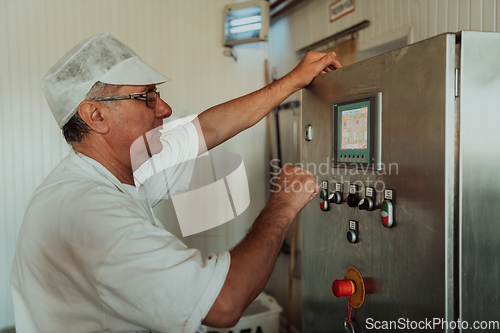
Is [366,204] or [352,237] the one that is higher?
[366,204]

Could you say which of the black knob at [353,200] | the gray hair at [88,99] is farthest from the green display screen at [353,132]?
the gray hair at [88,99]

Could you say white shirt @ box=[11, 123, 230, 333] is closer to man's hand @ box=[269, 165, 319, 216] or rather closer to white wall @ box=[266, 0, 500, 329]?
man's hand @ box=[269, 165, 319, 216]

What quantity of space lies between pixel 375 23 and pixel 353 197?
1.24m

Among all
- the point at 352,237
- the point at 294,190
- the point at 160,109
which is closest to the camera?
the point at 294,190

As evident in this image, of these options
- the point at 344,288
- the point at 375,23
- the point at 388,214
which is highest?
the point at 375,23

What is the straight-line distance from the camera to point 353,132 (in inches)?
46.1

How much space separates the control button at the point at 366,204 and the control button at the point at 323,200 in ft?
0.65

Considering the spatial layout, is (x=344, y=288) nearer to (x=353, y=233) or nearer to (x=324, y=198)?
(x=353, y=233)

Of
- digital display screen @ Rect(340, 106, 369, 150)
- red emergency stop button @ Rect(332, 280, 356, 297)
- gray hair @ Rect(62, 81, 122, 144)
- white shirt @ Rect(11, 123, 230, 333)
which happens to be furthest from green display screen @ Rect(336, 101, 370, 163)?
gray hair @ Rect(62, 81, 122, 144)

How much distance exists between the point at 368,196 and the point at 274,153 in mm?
1966

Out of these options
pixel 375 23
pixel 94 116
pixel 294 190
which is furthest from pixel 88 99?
pixel 375 23

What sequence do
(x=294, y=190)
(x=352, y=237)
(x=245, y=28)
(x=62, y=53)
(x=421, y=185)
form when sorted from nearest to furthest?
(x=421, y=185), (x=294, y=190), (x=352, y=237), (x=62, y=53), (x=245, y=28)

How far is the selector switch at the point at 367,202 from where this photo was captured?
3.60 feet

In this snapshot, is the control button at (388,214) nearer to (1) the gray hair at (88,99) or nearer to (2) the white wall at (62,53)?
(1) the gray hair at (88,99)
